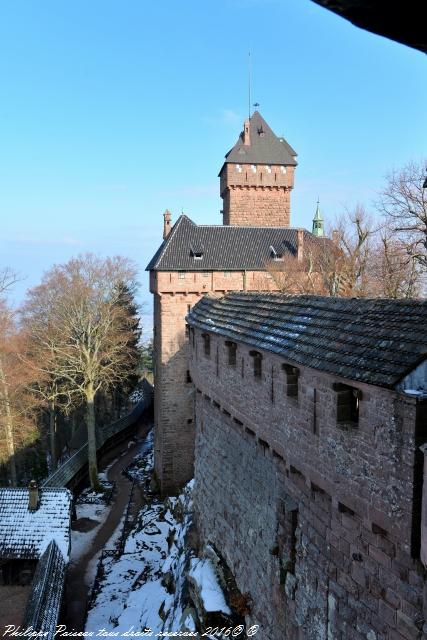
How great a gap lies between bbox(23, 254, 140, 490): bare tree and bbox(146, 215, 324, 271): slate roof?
3.07 metres

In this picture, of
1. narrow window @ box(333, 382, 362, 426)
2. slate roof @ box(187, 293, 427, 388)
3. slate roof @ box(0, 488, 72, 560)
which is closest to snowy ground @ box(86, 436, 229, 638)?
slate roof @ box(0, 488, 72, 560)

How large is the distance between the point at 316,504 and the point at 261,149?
2819 cm

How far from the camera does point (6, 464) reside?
23.4 m

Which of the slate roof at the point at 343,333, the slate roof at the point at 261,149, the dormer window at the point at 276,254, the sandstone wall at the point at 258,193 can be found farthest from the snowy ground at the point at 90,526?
the slate roof at the point at 261,149

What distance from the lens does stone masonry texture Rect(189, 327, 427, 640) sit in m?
4.40

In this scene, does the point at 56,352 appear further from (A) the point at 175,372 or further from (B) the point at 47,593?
(B) the point at 47,593

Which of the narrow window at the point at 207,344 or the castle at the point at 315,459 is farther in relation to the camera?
the narrow window at the point at 207,344

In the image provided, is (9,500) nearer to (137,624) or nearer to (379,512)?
(137,624)

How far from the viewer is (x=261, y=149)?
31125 mm

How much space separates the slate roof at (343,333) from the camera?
→ 464 cm

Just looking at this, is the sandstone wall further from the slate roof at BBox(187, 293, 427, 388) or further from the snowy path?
the slate roof at BBox(187, 293, 427, 388)

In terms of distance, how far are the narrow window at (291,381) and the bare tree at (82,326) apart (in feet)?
63.0

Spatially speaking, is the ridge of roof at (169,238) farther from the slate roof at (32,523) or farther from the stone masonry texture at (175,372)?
the slate roof at (32,523)

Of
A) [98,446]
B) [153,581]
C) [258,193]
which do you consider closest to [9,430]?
[98,446]
